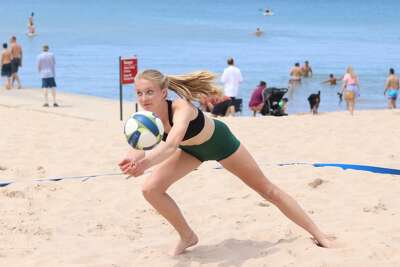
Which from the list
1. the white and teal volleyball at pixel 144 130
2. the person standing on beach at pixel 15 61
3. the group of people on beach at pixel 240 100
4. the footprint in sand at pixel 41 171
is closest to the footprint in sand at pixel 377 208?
the white and teal volleyball at pixel 144 130

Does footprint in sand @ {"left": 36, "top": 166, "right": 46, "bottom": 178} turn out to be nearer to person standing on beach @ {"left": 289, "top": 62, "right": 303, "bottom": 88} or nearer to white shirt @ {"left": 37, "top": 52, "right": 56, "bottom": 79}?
white shirt @ {"left": 37, "top": 52, "right": 56, "bottom": 79}

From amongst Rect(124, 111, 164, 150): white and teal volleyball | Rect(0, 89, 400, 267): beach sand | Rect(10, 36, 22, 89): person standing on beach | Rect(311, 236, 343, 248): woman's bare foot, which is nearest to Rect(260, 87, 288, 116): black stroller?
Rect(0, 89, 400, 267): beach sand

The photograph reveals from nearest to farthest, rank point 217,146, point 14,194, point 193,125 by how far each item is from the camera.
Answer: point 193,125
point 217,146
point 14,194

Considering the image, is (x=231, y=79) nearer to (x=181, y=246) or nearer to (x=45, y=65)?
(x=45, y=65)

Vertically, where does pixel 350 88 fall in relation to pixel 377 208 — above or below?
below

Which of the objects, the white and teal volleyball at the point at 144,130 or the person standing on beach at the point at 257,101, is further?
the person standing on beach at the point at 257,101

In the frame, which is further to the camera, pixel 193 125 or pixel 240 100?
pixel 240 100

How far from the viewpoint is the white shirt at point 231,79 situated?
16.0 m

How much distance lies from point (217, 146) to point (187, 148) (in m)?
0.20

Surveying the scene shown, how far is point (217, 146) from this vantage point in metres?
4.68

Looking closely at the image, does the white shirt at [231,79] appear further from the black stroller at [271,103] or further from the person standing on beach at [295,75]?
the person standing on beach at [295,75]

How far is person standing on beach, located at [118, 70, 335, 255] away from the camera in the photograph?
455 centimetres

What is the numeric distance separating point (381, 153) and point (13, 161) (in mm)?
4145

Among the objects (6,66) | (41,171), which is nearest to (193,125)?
(41,171)
